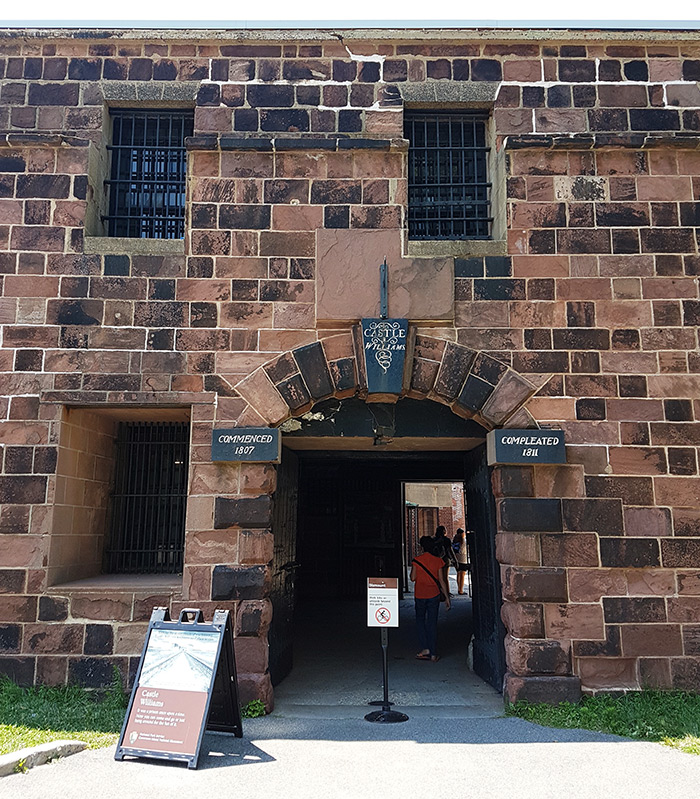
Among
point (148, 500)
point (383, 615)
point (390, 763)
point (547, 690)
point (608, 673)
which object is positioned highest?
point (148, 500)

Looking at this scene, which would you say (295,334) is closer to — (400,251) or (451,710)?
(400,251)

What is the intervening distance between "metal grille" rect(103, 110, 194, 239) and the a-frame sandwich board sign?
163 inches

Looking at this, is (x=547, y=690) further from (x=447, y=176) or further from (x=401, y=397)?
(x=447, y=176)

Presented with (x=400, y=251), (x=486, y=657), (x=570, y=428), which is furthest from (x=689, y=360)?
(x=486, y=657)

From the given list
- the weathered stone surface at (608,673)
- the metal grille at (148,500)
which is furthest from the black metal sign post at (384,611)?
the metal grille at (148,500)

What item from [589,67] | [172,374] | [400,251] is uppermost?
[589,67]

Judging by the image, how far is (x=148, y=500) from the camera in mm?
7391

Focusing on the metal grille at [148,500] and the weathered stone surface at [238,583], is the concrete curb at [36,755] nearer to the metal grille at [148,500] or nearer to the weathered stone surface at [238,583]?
the weathered stone surface at [238,583]

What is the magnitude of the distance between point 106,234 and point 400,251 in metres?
3.17

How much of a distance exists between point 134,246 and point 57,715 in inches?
171

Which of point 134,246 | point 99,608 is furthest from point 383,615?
point 134,246

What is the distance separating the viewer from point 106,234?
24.2ft

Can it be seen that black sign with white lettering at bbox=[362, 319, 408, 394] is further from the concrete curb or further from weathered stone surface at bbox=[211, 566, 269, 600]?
the concrete curb

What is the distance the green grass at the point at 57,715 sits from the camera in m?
5.17
